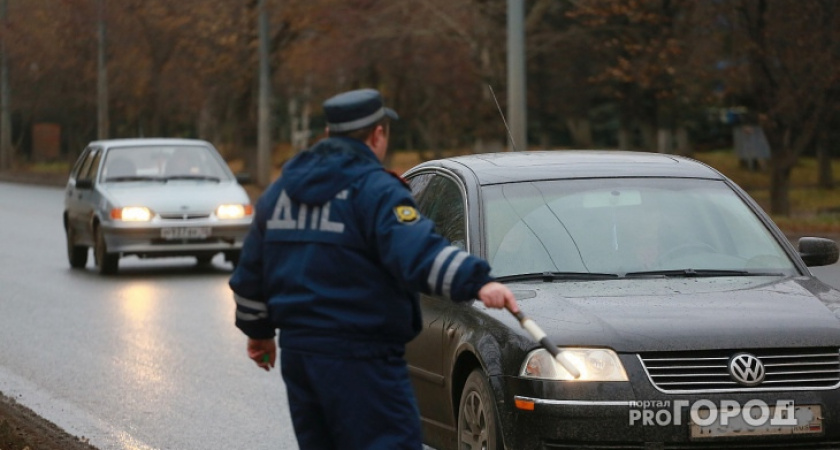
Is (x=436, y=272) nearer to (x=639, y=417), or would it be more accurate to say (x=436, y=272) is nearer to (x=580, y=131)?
(x=639, y=417)

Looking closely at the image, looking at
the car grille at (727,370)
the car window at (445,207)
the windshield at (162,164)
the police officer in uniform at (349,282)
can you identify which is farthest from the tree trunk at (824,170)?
the police officer in uniform at (349,282)

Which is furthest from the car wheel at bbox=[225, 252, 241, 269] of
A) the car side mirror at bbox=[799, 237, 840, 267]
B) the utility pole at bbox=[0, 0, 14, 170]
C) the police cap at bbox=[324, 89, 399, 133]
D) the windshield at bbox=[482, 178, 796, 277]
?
the utility pole at bbox=[0, 0, 14, 170]

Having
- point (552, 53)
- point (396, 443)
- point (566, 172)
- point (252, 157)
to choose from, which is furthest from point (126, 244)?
point (552, 53)

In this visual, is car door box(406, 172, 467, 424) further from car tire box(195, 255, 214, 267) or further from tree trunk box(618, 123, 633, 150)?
tree trunk box(618, 123, 633, 150)

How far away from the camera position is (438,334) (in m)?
7.46

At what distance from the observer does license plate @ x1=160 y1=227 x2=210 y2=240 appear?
770 inches

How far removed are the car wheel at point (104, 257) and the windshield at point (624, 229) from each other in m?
12.5

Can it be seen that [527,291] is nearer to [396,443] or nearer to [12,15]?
[396,443]

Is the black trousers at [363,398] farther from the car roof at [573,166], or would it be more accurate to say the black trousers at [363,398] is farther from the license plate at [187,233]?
the license plate at [187,233]

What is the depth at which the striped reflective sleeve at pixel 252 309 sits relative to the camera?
5.28m

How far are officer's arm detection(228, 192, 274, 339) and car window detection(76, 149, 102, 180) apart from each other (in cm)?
1600

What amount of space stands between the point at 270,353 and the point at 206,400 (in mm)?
A: 4962

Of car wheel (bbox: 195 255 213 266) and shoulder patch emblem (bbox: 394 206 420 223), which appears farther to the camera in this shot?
car wheel (bbox: 195 255 213 266)

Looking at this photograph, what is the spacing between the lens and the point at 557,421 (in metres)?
6.31
